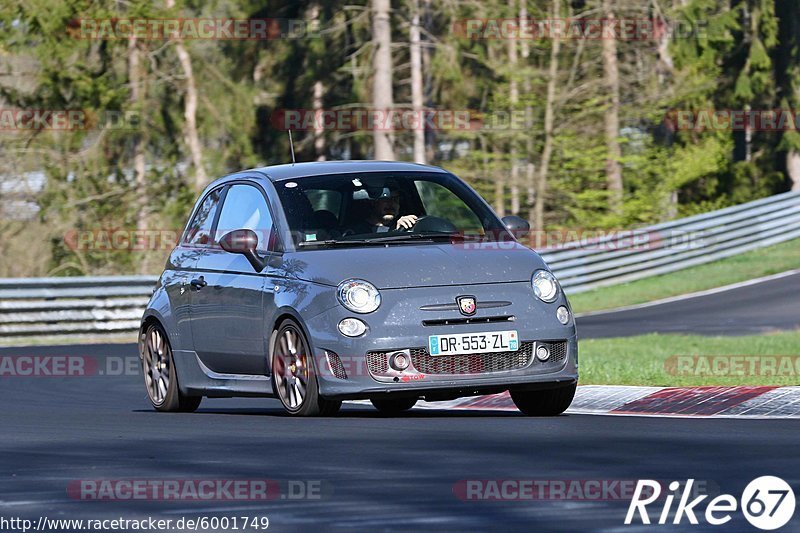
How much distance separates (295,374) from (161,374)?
7.39 feet

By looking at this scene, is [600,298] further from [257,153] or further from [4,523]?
[4,523]

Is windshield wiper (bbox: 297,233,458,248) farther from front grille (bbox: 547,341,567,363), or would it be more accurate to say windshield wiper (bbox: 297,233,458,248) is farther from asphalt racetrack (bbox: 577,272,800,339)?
asphalt racetrack (bbox: 577,272,800,339)

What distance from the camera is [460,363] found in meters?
10.5

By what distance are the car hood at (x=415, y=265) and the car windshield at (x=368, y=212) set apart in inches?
9.4

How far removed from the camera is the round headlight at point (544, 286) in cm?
1077

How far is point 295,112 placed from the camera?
1960 inches

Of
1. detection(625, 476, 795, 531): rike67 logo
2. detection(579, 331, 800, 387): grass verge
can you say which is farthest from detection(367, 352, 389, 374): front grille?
detection(579, 331, 800, 387): grass verge

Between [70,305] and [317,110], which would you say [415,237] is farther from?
[317,110]

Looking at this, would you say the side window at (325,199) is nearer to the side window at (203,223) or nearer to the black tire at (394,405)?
the side window at (203,223)

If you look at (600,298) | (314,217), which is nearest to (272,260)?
(314,217)

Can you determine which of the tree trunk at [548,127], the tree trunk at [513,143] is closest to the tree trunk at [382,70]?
the tree trunk at [513,143]

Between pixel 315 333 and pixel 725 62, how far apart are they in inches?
1830

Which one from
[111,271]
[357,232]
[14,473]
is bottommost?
[111,271]

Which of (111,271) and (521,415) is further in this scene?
(111,271)
